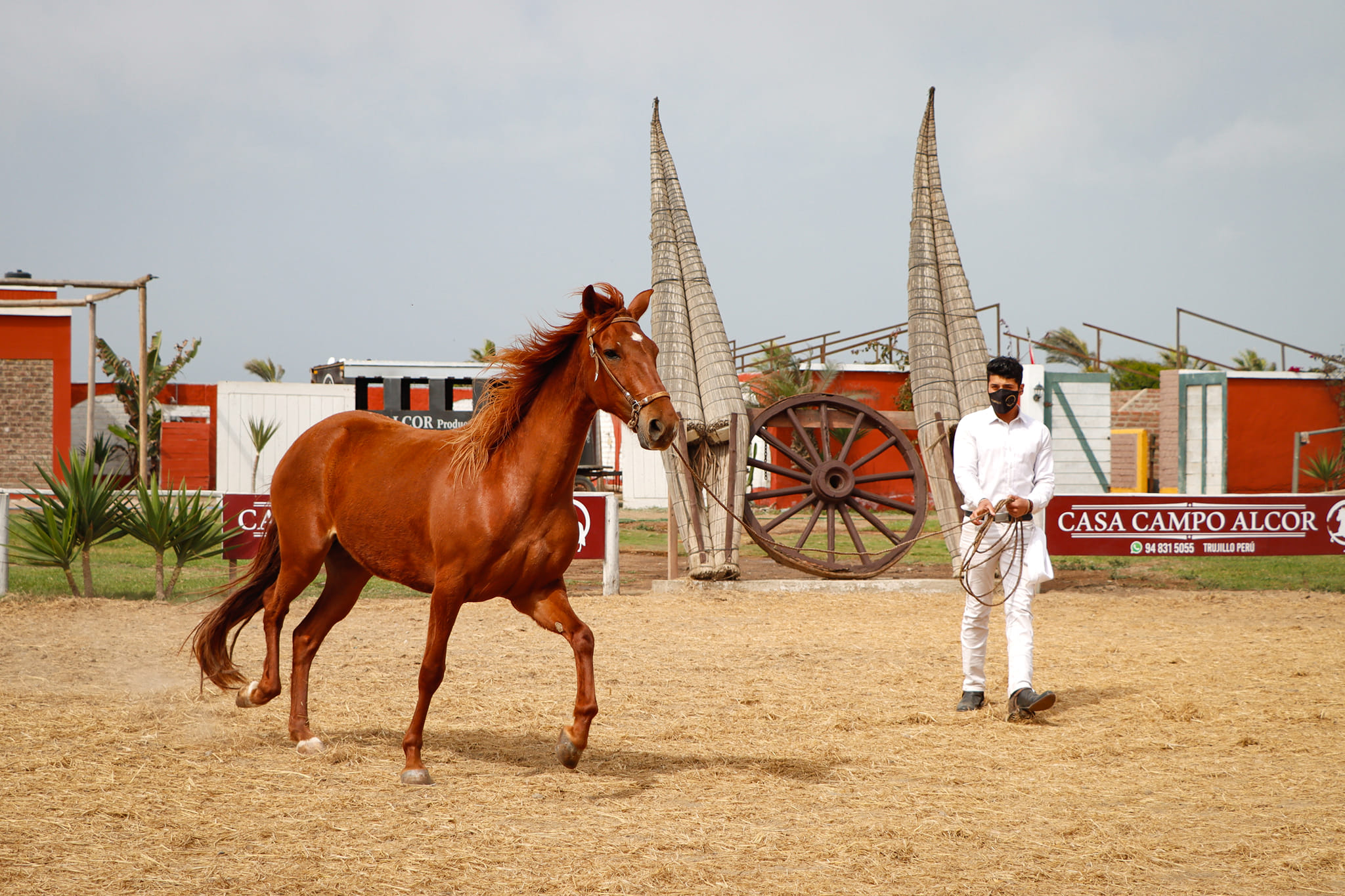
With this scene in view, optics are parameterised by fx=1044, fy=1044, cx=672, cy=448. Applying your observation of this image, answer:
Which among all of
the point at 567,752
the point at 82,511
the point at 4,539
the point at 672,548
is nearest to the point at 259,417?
the point at 4,539

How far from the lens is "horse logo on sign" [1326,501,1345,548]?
1181cm

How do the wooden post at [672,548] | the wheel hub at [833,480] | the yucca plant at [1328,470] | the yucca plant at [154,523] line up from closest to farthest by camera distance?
the yucca plant at [154,523], the wheel hub at [833,480], the wooden post at [672,548], the yucca plant at [1328,470]

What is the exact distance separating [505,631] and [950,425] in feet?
17.4

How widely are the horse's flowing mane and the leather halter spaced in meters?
0.16

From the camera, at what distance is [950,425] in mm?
11070

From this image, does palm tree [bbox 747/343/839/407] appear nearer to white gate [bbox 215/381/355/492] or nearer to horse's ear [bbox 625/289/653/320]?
white gate [bbox 215/381/355/492]

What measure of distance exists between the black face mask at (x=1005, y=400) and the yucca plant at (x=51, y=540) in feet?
27.9

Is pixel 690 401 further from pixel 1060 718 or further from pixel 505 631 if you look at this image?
pixel 1060 718

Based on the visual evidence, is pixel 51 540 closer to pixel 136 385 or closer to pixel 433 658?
pixel 433 658

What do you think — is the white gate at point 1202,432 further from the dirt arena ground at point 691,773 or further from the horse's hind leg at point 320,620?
the horse's hind leg at point 320,620

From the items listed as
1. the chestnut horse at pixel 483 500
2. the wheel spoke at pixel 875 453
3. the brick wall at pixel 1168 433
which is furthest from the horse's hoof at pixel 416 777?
the brick wall at pixel 1168 433

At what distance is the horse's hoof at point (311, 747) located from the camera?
4.66 meters

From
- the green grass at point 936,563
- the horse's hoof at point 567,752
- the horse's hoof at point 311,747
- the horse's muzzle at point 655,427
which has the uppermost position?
the horse's muzzle at point 655,427

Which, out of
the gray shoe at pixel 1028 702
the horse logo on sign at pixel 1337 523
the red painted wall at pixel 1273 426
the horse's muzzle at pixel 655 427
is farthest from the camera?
the red painted wall at pixel 1273 426
